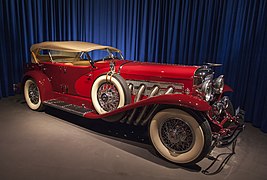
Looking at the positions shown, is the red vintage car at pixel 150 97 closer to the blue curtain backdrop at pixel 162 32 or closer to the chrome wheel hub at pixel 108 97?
the chrome wheel hub at pixel 108 97

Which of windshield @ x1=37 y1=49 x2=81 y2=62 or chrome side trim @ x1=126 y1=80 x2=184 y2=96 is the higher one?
windshield @ x1=37 y1=49 x2=81 y2=62

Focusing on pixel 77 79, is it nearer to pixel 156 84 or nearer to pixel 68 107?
pixel 68 107

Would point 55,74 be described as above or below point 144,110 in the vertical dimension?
above

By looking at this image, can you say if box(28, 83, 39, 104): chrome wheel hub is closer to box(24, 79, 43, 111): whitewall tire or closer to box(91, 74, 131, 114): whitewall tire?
box(24, 79, 43, 111): whitewall tire

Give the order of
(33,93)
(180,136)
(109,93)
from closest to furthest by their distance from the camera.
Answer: (180,136) → (109,93) → (33,93)

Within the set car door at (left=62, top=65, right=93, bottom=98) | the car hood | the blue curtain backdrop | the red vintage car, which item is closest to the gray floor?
the red vintage car

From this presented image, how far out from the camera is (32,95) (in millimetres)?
4730

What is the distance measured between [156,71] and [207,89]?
0.77m

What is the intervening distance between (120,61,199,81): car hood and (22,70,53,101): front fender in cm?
154

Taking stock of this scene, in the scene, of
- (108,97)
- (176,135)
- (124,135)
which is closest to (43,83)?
(108,97)

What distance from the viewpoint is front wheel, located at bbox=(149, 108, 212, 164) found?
278cm

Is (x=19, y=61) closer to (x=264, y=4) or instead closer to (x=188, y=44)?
(x=188, y=44)

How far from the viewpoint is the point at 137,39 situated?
19.3 ft

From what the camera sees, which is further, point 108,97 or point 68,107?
point 68,107
